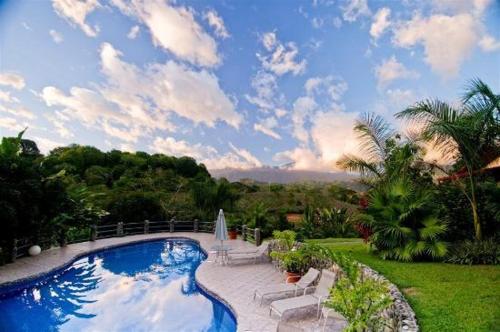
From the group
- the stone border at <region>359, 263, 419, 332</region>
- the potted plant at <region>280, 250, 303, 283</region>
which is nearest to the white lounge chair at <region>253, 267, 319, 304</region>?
the potted plant at <region>280, 250, 303, 283</region>

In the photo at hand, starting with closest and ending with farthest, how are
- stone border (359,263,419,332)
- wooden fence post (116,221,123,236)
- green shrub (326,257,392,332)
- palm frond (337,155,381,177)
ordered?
stone border (359,263,419,332) → green shrub (326,257,392,332) → palm frond (337,155,381,177) → wooden fence post (116,221,123,236)

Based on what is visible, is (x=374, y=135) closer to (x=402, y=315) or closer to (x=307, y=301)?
(x=307, y=301)

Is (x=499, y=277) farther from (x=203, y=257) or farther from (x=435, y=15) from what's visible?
(x=203, y=257)

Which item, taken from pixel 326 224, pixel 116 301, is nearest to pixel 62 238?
pixel 116 301

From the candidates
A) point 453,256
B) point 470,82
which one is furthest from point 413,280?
point 470,82

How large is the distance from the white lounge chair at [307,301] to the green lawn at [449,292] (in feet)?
4.31

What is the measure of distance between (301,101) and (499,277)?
16.3 m

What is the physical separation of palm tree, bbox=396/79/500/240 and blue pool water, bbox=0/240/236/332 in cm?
682

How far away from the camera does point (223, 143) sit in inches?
1163

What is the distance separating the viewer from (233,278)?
10.4m

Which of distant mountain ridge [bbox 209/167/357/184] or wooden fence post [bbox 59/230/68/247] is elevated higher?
distant mountain ridge [bbox 209/167/357/184]

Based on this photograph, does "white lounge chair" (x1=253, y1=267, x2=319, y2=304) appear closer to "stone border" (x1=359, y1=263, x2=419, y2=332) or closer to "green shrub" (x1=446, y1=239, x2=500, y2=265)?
"stone border" (x1=359, y1=263, x2=419, y2=332)

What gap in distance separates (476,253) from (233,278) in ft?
21.4

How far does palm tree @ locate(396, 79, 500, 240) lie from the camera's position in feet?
24.9
